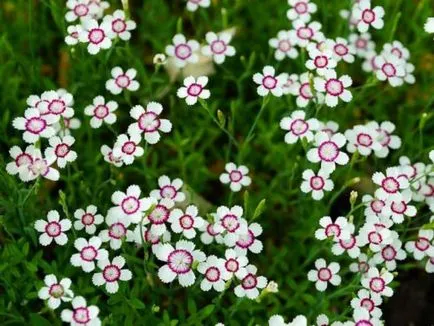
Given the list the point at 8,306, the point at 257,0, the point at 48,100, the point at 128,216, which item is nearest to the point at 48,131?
the point at 48,100

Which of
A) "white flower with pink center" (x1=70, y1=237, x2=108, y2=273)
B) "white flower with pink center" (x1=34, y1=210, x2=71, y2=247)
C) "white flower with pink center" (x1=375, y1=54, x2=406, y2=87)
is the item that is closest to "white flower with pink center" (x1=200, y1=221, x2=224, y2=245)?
"white flower with pink center" (x1=70, y1=237, x2=108, y2=273)

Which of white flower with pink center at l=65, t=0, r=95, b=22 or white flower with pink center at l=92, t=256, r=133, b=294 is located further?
white flower with pink center at l=65, t=0, r=95, b=22

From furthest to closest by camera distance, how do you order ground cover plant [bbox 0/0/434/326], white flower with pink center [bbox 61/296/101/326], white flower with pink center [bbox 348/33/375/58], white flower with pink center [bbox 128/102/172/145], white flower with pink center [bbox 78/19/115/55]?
white flower with pink center [bbox 348/33/375/58]
white flower with pink center [bbox 78/19/115/55]
white flower with pink center [bbox 128/102/172/145]
ground cover plant [bbox 0/0/434/326]
white flower with pink center [bbox 61/296/101/326]

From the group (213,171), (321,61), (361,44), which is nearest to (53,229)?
(213,171)

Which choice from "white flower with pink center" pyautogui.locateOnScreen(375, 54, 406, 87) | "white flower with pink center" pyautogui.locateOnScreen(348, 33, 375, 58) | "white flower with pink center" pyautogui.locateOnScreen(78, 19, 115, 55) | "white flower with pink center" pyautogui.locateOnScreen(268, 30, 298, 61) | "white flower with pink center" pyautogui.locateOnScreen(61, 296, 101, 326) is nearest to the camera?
"white flower with pink center" pyautogui.locateOnScreen(61, 296, 101, 326)

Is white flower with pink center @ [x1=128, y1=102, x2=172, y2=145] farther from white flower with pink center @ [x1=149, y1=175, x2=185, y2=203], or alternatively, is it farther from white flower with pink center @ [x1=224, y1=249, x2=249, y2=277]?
white flower with pink center @ [x1=224, y1=249, x2=249, y2=277]

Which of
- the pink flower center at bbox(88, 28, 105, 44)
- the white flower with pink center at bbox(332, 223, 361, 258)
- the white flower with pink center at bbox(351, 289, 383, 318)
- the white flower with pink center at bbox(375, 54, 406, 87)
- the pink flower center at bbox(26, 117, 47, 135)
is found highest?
the pink flower center at bbox(88, 28, 105, 44)

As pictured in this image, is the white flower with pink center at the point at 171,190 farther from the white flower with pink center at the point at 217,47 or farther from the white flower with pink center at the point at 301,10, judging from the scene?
the white flower with pink center at the point at 301,10

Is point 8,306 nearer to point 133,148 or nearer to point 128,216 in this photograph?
point 128,216
